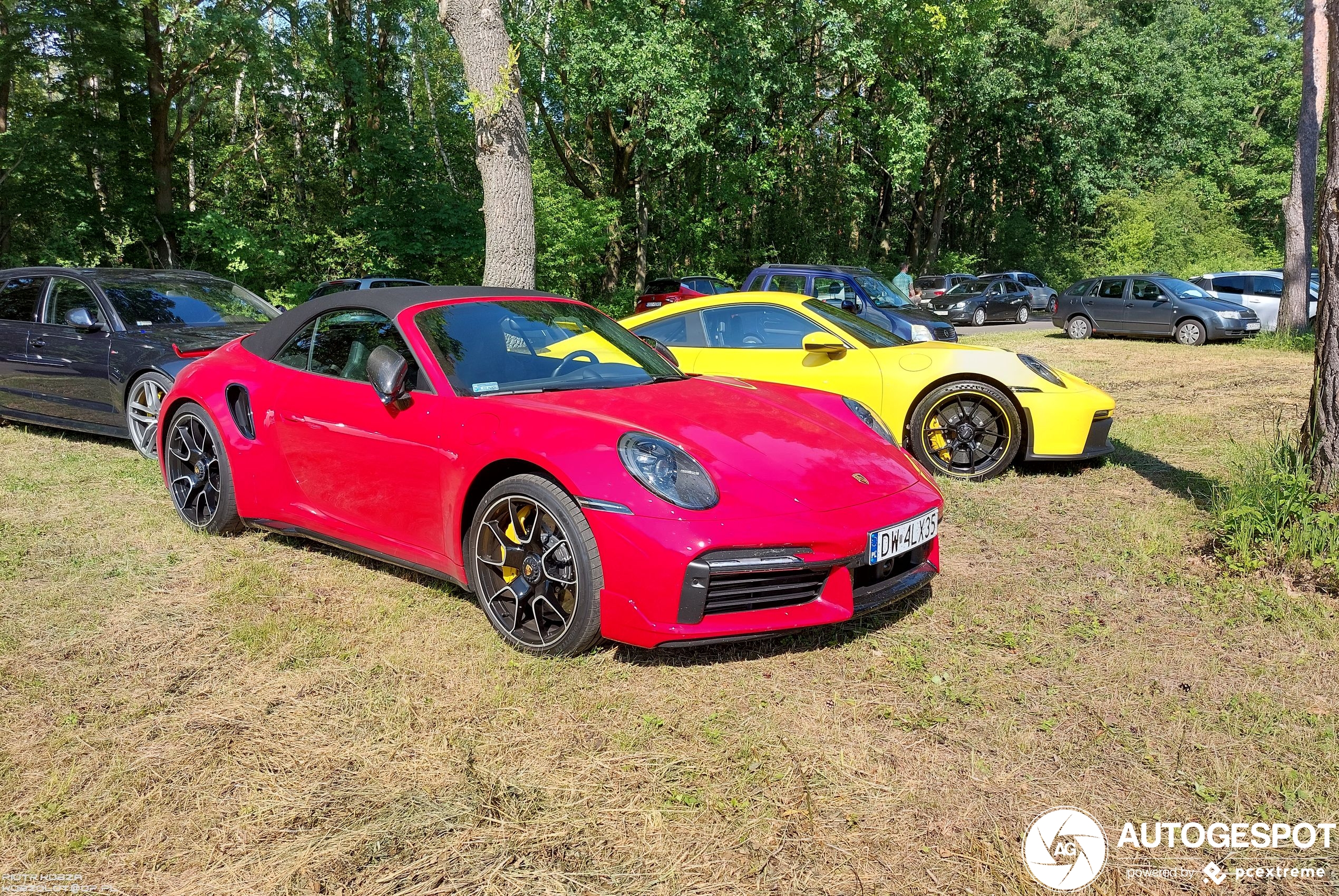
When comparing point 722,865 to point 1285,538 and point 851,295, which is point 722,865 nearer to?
point 1285,538

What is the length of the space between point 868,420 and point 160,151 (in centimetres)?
2104

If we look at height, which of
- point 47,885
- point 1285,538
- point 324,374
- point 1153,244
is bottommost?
point 47,885

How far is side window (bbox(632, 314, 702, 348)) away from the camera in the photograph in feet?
23.5

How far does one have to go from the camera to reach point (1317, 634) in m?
3.83

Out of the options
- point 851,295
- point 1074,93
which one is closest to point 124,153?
point 851,295

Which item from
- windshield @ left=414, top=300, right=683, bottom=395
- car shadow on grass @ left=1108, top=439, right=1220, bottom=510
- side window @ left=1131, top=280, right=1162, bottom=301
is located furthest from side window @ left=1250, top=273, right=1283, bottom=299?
windshield @ left=414, top=300, right=683, bottom=395

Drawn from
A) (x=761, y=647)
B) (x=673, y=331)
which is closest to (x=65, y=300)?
(x=673, y=331)

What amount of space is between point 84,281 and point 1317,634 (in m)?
8.94

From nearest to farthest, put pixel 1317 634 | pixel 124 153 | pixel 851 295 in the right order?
1. pixel 1317 634
2. pixel 851 295
3. pixel 124 153

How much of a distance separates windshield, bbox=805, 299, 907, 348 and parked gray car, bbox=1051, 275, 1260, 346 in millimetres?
14157

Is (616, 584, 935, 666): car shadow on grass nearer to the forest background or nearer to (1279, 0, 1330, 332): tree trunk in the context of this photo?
the forest background

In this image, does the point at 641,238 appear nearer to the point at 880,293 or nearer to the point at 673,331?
the point at 880,293

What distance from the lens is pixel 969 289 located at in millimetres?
28641
